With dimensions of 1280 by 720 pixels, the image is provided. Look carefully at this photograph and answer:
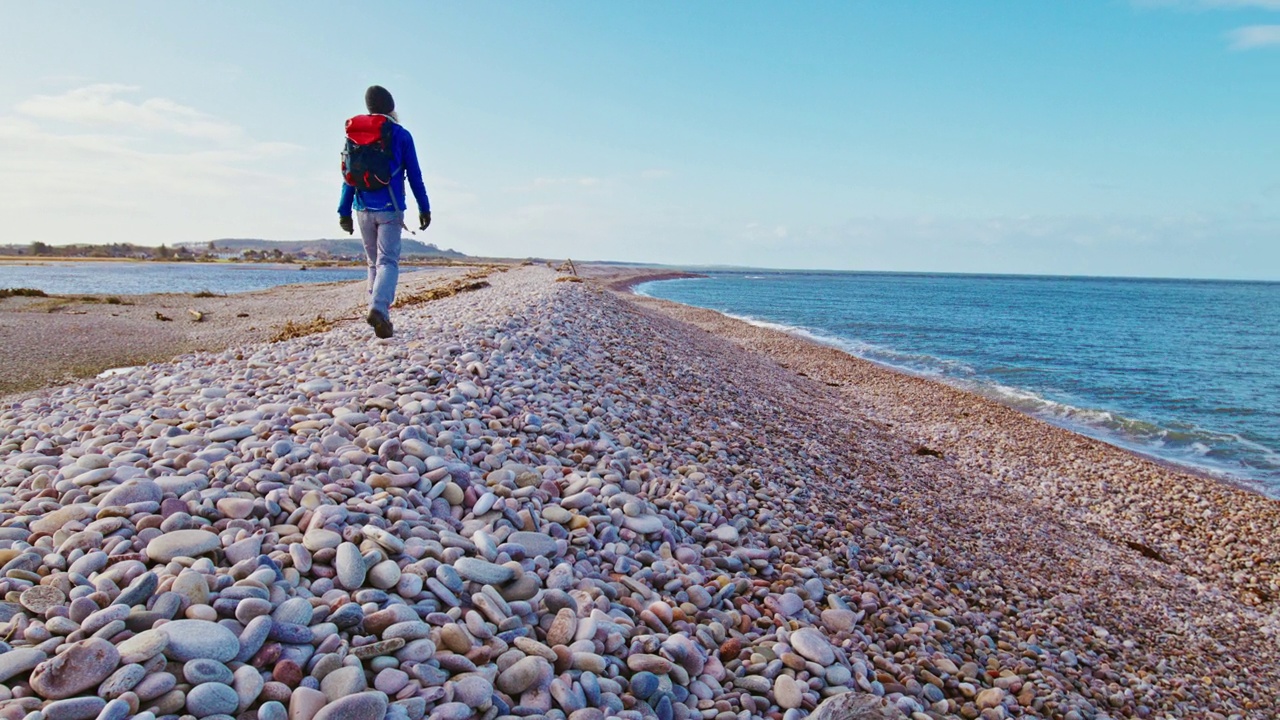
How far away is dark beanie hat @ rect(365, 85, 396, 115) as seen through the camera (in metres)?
6.75

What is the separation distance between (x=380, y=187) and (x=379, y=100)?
2.79ft

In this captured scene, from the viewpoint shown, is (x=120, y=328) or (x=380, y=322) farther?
(x=120, y=328)

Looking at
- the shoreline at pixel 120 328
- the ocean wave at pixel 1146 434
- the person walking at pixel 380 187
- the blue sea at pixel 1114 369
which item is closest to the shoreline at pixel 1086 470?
the ocean wave at pixel 1146 434

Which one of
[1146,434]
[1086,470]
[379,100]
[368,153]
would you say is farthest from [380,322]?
[1146,434]

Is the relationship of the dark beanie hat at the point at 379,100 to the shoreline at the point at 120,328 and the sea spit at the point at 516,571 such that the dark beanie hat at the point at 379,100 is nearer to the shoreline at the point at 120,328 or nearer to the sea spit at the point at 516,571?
the sea spit at the point at 516,571

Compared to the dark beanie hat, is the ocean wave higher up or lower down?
lower down

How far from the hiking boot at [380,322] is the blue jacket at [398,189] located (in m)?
1.15

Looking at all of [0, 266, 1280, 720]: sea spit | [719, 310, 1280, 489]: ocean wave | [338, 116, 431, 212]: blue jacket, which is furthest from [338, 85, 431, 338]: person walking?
[719, 310, 1280, 489]: ocean wave

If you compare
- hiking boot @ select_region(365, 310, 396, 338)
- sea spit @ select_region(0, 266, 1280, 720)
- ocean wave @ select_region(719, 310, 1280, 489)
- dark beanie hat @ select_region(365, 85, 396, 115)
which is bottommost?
ocean wave @ select_region(719, 310, 1280, 489)

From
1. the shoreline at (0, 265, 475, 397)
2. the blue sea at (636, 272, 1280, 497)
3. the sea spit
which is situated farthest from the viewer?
the blue sea at (636, 272, 1280, 497)

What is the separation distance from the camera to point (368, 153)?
6.82 m

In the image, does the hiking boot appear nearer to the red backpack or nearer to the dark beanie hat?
the red backpack

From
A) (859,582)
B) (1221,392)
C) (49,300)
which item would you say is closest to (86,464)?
(859,582)

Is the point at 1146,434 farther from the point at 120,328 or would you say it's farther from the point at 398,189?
the point at 120,328
